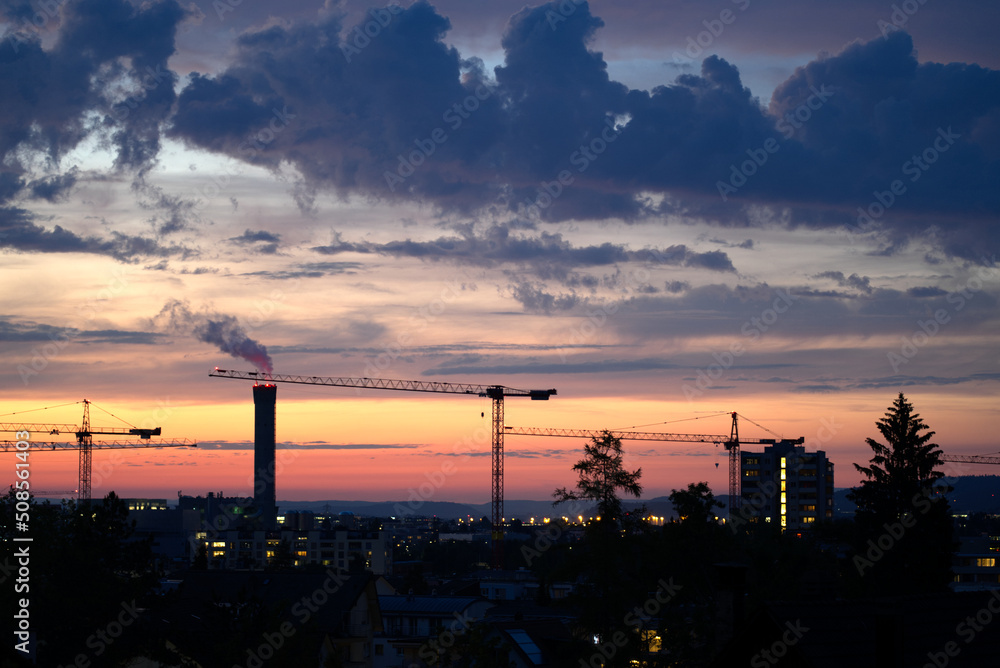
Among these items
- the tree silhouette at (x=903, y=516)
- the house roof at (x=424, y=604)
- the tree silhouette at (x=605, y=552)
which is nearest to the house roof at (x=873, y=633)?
the tree silhouette at (x=605, y=552)

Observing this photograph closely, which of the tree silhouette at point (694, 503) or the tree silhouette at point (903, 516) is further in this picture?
the tree silhouette at point (903, 516)

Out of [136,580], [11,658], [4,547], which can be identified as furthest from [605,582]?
[4,547]

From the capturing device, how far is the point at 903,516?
178 ft

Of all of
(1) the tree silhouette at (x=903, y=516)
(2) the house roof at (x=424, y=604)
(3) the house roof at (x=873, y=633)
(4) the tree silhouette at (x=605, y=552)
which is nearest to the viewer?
(3) the house roof at (x=873, y=633)

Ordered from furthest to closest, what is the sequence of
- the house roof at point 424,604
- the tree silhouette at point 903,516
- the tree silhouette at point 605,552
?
the house roof at point 424,604
the tree silhouette at point 903,516
the tree silhouette at point 605,552

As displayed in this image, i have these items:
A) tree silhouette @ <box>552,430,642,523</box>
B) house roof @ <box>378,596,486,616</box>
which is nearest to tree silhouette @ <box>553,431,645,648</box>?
tree silhouette @ <box>552,430,642,523</box>

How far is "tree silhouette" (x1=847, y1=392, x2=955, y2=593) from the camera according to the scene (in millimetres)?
52125

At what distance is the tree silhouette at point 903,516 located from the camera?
5212 cm

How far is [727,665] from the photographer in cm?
2436

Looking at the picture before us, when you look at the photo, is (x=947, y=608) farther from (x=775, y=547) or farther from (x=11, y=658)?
(x=775, y=547)

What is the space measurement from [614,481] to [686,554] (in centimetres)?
402

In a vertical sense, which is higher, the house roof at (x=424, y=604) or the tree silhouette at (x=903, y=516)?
the tree silhouette at (x=903, y=516)

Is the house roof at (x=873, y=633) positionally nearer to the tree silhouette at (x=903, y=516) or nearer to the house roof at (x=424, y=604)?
the tree silhouette at (x=903, y=516)

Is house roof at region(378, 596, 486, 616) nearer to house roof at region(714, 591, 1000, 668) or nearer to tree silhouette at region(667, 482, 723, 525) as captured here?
tree silhouette at region(667, 482, 723, 525)
